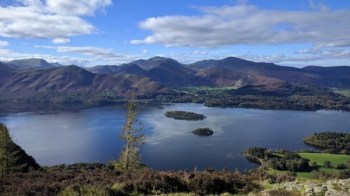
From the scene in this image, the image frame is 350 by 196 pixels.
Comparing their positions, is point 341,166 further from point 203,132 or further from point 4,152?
point 4,152

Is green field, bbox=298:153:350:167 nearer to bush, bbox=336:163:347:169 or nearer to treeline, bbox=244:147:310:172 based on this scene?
bush, bbox=336:163:347:169

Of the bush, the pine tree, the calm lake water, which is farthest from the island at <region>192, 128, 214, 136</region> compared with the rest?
the pine tree

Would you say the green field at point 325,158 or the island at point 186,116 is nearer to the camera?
the green field at point 325,158

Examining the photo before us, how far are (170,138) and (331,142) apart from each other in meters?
53.1

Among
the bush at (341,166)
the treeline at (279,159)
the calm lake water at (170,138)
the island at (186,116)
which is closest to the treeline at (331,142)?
the calm lake water at (170,138)

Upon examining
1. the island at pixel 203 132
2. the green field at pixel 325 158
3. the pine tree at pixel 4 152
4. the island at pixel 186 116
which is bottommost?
the green field at pixel 325 158

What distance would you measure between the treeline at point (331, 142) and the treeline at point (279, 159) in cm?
2414

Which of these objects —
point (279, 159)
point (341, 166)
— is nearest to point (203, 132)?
point (279, 159)

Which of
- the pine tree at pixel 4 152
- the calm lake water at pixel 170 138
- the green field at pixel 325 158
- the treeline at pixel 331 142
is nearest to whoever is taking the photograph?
the pine tree at pixel 4 152

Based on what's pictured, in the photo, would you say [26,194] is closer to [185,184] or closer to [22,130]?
[185,184]

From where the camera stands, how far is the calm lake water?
102875 millimetres

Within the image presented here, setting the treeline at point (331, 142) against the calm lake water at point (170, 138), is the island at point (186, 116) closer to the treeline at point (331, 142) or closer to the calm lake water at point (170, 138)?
the calm lake water at point (170, 138)

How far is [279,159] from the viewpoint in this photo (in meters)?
98.2

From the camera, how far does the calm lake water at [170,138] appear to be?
103 meters
